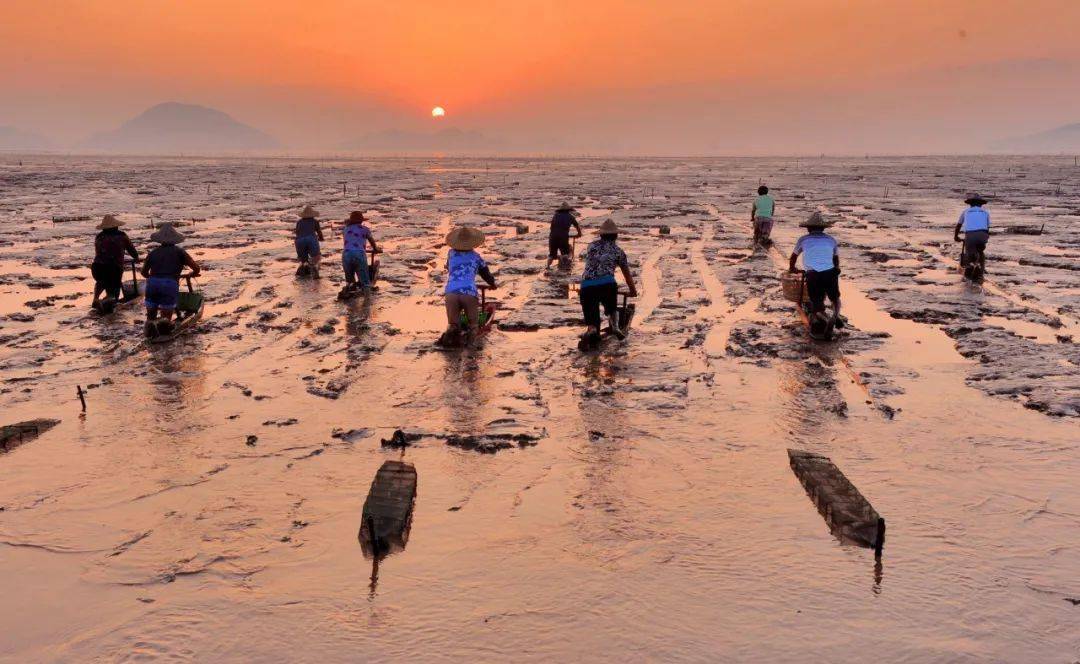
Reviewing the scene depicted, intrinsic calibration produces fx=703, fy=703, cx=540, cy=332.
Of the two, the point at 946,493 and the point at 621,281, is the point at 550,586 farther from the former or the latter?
the point at 621,281

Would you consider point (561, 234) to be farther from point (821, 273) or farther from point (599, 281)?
point (821, 273)

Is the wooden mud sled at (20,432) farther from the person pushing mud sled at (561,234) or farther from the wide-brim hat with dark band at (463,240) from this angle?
the person pushing mud sled at (561,234)

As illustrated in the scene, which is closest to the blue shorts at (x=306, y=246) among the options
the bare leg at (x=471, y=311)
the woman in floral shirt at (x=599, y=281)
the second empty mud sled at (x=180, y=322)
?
the second empty mud sled at (x=180, y=322)

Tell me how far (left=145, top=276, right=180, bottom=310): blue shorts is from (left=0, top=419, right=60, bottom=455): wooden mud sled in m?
3.53

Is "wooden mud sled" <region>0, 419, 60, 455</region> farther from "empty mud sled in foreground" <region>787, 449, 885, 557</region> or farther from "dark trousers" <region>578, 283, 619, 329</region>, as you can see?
"empty mud sled in foreground" <region>787, 449, 885, 557</region>

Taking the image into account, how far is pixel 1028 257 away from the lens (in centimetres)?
1741

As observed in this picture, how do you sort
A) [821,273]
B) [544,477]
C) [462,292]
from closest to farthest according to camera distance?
[544,477]
[462,292]
[821,273]

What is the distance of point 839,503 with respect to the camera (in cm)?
521

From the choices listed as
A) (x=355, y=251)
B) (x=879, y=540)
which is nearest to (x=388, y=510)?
(x=879, y=540)

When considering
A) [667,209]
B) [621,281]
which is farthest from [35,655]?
[667,209]

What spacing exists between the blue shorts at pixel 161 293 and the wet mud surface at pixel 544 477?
1.89 feet

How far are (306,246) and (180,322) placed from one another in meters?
4.68

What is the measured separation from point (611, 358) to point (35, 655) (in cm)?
697

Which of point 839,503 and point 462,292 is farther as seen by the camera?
point 462,292
